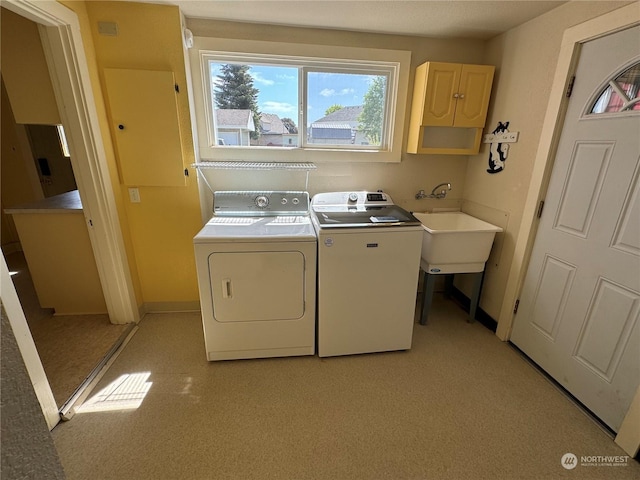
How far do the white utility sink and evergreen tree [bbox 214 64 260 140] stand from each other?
1.76 metres

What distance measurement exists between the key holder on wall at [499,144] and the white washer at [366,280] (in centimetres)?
93

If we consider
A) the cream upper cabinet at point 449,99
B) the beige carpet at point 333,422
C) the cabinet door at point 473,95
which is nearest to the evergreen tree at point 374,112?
the cream upper cabinet at point 449,99

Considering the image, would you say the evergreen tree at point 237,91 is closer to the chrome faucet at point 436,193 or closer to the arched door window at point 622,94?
Answer: the chrome faucet at point 436,193

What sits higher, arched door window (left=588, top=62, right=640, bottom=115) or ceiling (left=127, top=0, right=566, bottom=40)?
ceiling (left=127, top=0, right=566, bottom=40)

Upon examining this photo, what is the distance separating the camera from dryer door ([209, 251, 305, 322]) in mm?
1882

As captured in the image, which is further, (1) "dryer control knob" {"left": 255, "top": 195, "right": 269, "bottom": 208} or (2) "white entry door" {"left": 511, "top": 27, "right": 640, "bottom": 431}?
(1) "dryer control knob" {"left": 255, "top": 195, "right": 269, "bottom": 208}

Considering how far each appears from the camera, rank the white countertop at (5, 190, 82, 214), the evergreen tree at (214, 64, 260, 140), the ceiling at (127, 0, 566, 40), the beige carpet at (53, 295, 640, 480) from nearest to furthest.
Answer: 1. the beige carpet at (53, 295, 640, 480)
2. the ceiling at (127, 0, 566, 40)
3. the white countertop at (5, 190, 82, 214)
4. the evergreen tree at (214, 64, 260, 140)

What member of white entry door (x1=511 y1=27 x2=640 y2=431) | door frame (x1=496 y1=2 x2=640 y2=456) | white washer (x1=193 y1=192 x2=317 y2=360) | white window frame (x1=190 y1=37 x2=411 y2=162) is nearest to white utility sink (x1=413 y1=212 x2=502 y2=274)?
door frame (x1=496 y1=2 x2=640 y2=456)

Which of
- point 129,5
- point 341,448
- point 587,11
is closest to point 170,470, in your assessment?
point 341,448

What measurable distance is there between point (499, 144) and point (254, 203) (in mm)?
2058

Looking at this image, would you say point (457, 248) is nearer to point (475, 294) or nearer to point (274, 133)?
point (475, 294)

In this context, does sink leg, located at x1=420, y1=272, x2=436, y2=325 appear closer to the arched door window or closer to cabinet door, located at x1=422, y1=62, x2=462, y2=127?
cabinet door, located at x1=422, y1=62, x2=462, y2=127

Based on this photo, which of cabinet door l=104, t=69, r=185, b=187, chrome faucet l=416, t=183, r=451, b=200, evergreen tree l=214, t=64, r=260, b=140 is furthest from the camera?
chrome faucet l=416, t=183, r=451, b=200

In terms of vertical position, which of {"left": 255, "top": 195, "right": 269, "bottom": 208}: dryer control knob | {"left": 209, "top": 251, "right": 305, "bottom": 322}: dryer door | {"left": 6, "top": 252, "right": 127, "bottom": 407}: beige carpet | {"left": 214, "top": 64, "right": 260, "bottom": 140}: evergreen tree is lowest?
{"left": 6, "top": 252, "right": 127, "bottom": 407}: beige carpet
